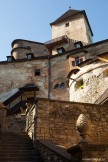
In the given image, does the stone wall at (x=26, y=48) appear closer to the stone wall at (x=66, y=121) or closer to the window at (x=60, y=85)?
the window at (x=60, y=85)

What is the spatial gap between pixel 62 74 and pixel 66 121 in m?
23.6

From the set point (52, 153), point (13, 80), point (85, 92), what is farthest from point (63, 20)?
point (52, 153)

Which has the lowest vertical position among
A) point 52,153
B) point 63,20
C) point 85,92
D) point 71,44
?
point 52,153

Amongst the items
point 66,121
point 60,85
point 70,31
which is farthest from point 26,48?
point 66,121

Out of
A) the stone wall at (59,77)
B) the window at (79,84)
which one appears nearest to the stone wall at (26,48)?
the stone wall at (59,77)

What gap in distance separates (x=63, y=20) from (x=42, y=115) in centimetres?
3802

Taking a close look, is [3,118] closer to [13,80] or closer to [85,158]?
[85,158]

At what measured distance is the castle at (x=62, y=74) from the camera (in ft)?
57.1

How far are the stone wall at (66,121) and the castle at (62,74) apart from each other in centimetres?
5

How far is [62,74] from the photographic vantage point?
34344mm

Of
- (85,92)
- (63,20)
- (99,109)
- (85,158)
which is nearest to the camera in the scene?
(85,158)

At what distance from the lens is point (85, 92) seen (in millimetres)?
25453

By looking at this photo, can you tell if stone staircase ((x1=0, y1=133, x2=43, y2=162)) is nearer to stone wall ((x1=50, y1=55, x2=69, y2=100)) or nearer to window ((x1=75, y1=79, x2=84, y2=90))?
window ((x1=75, y1=79, x2=84, y2=90))

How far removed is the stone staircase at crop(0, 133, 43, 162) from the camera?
348 inches
